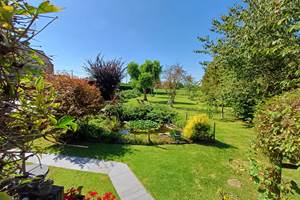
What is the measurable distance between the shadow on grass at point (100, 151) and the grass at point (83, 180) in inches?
50.5

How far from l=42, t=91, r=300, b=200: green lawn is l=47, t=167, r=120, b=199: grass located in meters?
0.22

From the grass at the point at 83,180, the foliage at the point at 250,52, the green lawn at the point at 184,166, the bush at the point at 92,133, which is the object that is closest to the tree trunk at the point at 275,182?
the green lawn at the point at 184,166

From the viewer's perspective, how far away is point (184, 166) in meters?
7.38

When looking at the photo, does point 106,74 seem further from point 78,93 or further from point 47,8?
point 47,8

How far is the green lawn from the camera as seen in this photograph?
5694mm

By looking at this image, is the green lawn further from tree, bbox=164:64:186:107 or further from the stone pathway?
tree, bbox=164:64:186:107

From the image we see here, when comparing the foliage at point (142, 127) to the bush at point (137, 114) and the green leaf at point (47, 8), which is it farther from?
the green leaf at point (47, 8)

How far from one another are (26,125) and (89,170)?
615 centimetres

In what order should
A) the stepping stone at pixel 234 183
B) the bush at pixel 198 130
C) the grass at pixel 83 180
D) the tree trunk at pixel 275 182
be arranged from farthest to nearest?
the bush at pixel 198 130, the stepping stone at pixel 234 183, the grass at pixel 83 180, the tree trunk at pixel 275 182

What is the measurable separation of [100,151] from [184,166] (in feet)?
11.7

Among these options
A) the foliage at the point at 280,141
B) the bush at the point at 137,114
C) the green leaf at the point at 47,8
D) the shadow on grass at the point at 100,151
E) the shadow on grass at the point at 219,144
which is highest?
the green leaf at the point at 47,8

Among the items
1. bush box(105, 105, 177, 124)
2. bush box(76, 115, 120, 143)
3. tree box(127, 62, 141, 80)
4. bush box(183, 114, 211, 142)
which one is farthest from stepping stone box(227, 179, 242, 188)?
tree box(127, 62, 141, 80)

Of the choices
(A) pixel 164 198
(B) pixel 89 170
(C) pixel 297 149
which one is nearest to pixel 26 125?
(C) pixel 297 149

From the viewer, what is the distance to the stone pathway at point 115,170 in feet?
18.0
